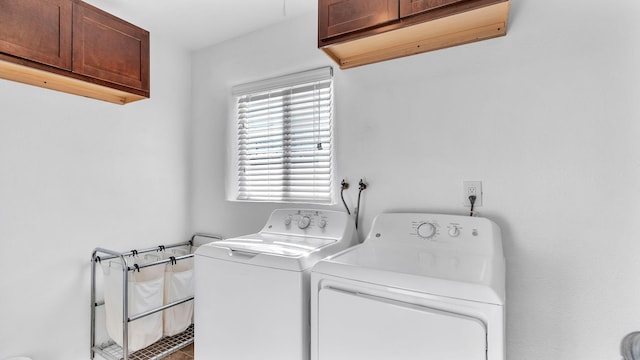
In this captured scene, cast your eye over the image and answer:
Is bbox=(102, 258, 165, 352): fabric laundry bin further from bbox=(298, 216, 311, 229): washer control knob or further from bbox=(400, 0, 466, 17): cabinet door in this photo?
bbox=(400, 0, 466, 17): cabinet door

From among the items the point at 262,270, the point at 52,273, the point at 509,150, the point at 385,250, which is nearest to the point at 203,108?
the point at 52,273

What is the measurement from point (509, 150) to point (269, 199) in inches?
57.6

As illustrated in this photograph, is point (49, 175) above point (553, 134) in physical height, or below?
below

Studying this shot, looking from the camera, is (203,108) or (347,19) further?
(203,108)

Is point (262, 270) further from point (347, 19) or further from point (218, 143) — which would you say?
point (218, 143)

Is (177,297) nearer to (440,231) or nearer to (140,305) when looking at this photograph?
(140,305)

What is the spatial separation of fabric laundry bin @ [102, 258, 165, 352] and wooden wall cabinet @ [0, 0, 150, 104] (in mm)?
1065

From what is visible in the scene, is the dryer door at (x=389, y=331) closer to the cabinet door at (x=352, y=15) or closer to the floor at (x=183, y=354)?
the cabinet door at (x=352, y=15)

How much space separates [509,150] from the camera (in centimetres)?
137

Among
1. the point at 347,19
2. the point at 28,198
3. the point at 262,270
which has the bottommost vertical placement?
the point at 262,270

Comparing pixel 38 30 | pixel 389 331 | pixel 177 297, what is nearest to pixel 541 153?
pixel 389 331

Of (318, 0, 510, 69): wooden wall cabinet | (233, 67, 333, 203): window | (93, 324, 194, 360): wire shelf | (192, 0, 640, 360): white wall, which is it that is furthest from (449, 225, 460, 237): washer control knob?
(93, 324, 194, 360): wire shelf

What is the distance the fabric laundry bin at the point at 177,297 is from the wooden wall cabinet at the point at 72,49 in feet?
3.82

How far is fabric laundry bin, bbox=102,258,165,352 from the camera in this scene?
5.83 ft
